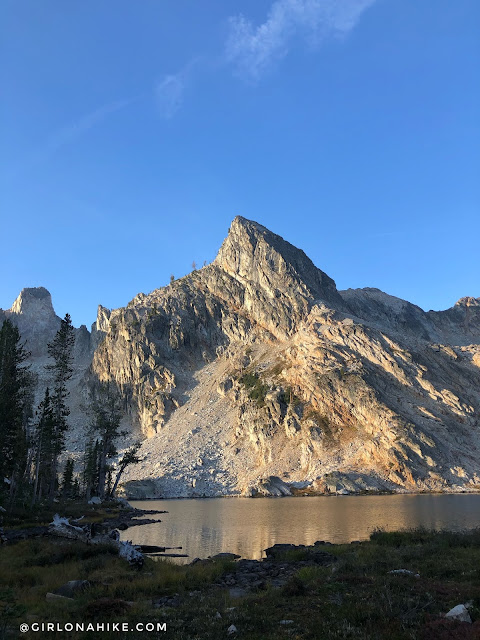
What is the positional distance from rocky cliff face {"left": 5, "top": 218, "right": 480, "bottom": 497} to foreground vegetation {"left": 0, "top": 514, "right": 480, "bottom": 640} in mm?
87064

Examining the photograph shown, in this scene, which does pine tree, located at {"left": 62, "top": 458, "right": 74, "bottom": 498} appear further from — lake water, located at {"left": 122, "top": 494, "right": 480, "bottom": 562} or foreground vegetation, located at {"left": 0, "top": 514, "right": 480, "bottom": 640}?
foreground vegetation, located at {"left": 0, "top": 514, "right": 480, "bottom": 640}

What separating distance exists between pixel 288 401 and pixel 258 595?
131 meters

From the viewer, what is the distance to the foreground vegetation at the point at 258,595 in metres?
11.4

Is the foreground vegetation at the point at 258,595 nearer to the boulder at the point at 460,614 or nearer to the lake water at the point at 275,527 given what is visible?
the boulder at the point at 460,614

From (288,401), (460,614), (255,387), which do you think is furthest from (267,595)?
(255,387)

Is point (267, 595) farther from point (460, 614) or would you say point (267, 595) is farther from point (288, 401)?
point (288, 401)

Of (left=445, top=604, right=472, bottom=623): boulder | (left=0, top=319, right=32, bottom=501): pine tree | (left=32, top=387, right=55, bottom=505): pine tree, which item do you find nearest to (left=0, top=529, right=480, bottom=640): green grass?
(left=445, top=604, right=472, bottom=623): boulder

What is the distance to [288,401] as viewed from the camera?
477 feet

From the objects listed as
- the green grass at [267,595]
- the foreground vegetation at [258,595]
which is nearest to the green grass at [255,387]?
the foreground vegetation at [258,595]

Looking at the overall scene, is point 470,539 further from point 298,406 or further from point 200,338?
point 200,338

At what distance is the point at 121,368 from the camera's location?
196 m

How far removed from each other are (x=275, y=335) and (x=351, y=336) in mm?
37800

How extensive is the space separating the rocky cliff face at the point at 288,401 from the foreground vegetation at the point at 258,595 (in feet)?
286

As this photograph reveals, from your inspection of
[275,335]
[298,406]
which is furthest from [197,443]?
[275,335]
